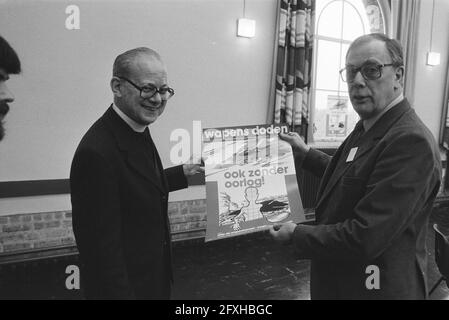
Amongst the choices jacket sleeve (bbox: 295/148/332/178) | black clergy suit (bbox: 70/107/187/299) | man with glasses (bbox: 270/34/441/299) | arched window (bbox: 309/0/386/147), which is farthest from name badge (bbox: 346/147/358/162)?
arched window (bbox: 309/0/386/147)

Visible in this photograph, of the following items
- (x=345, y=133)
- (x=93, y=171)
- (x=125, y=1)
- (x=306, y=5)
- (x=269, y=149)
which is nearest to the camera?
(x=93, y=171)

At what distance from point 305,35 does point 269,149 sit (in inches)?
122

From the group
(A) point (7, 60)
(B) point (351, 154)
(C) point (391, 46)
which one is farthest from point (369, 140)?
(A) point (7, 60)

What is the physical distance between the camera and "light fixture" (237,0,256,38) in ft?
13.3

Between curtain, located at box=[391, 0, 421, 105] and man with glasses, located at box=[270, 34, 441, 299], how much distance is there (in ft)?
15.4

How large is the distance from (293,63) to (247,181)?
120 inches

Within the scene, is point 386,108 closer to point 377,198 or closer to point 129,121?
point 377,198

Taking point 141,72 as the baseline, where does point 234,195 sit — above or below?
below

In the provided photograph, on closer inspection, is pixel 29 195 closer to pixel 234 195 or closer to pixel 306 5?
pixel 234 195

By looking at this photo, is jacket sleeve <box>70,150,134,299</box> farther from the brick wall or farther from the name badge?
the brick wall

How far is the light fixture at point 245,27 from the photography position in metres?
4.07

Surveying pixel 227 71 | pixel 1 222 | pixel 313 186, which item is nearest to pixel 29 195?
pixel 1 222

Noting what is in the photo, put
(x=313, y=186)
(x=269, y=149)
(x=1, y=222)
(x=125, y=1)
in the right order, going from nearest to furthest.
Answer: (x=269, y=149)
(x=1, y=222)
(x=125, y=1)
(x=313, y=186)
